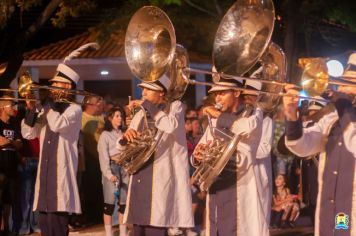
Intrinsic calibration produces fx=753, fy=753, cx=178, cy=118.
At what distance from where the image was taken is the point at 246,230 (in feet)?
22.8

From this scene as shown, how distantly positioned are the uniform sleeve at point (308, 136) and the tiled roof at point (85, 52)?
1083cm

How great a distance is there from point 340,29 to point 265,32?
14.5 metres

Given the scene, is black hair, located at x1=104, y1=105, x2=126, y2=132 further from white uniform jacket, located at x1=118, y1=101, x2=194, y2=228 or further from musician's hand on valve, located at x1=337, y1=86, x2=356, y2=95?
musician's hand on valve, located at x1=337, y1=86, x2=356, y2=95

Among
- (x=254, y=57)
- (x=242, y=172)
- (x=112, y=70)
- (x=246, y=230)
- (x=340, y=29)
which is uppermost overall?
(x=340, y=29)

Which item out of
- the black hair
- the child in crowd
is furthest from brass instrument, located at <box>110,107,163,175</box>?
the child in crowd

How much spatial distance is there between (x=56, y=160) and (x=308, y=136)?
4165 millimetres

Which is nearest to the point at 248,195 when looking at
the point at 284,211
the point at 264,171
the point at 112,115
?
the point at 264,171

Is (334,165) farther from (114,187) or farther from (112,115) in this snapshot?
(112,115)

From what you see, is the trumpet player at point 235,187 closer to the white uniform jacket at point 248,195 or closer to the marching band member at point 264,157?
the white uniform jacket at point 248,195

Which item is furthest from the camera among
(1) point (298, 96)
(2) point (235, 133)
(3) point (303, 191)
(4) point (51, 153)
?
(3) point (303, 191)

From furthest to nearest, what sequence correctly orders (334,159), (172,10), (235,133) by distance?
(172,10)
(235,133)
(334,159)

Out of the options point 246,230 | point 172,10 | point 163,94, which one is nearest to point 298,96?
point 246,230

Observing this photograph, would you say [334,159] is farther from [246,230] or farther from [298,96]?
[246,230]

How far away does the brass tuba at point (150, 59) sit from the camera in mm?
7312
